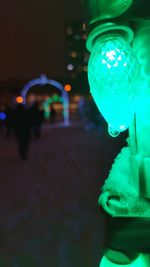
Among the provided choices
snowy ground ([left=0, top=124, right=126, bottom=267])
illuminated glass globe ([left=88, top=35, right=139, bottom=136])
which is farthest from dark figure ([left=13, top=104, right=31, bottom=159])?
illuminated glass globe ([left=88, top=35, right=139, bottom=136])

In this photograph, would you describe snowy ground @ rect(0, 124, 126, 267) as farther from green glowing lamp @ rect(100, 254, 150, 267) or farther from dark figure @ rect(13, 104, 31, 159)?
dark figure @ rect(13, 104, 31, 159)

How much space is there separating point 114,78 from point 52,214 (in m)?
3.76

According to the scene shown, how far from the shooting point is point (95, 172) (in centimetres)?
756

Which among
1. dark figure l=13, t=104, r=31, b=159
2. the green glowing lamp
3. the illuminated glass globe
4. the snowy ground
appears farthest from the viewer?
dark figure l=13, t=104, r=31, b=159

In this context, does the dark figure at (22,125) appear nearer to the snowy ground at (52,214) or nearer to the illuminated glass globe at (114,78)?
the snowy ground at (52,214)

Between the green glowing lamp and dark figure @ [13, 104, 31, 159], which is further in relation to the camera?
dark figure @ [13, 104, 31, 159]

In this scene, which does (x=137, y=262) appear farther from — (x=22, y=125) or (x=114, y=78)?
(x=22, y=125)

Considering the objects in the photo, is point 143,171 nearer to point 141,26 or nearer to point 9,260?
point 141,26

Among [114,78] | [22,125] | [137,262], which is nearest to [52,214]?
[137,262]

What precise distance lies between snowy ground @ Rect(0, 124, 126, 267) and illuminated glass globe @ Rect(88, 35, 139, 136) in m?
1.77

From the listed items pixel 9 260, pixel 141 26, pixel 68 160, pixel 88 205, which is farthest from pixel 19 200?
pixel 141 26

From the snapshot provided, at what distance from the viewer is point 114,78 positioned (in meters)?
1.18

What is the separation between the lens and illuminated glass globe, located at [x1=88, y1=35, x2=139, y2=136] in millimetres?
1184

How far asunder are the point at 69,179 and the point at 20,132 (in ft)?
12.3
